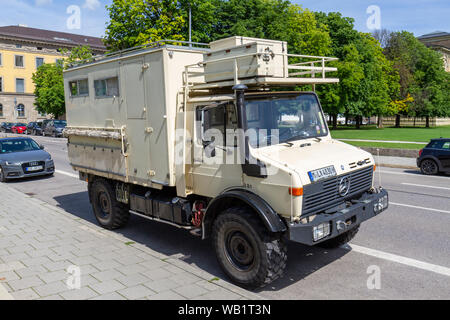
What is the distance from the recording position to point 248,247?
4.96m

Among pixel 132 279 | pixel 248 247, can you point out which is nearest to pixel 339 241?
pixel 248 247

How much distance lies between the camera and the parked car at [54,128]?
41.0 meters

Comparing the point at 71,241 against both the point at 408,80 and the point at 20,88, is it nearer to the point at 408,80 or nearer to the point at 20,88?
the point at 408,80

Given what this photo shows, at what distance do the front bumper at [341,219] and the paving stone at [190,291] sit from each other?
4.19 feet

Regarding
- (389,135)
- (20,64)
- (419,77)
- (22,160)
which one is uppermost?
(20,64)

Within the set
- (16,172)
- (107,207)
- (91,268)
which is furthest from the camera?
(16,172)

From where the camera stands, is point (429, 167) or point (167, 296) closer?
point (167, 296)

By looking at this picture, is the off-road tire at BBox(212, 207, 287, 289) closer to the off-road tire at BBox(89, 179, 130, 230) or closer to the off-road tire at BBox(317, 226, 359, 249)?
the off-road tire at BBox(317, 226, 359, 249)

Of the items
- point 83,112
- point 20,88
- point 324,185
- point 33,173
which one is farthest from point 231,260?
point 20,88

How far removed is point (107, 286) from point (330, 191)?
3055mm

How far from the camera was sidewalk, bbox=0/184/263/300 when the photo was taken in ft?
15.6

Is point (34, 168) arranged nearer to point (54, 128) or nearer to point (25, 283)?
point (25, 283)

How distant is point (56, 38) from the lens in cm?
7925

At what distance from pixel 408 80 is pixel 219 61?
209 ft
